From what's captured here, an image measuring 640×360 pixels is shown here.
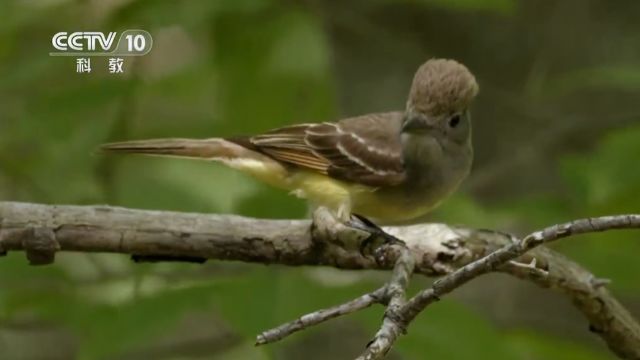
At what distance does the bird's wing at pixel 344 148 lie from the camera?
240 cm

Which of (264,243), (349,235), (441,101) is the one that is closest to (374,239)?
(349,235)

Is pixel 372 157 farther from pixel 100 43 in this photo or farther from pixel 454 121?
pixel 100 43

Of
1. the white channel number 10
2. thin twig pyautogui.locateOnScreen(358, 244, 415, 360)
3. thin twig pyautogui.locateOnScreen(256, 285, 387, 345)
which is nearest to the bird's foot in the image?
thin twig pyautogui.locateOnScreen(358, 244, 415, 360)

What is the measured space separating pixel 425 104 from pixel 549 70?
157 cm

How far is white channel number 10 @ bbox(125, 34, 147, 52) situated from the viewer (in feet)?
8.07

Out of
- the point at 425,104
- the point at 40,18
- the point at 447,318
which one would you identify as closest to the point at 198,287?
the point at 447,318

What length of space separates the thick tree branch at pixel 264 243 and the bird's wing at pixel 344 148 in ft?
0.98

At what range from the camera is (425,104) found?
233 centimetres

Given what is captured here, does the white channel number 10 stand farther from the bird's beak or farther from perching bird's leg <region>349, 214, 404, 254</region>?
perching bird's leg <region>349, 214, 404, 254</region>

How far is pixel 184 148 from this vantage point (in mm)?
2303

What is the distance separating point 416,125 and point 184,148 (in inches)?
18.4

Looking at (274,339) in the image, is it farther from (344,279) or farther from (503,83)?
(503,83)

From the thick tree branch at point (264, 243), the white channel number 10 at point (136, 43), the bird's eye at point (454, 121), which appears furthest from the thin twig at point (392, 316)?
the white channel number 10 at point (136, 43)

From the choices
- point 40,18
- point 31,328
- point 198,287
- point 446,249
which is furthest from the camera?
point 31,328
